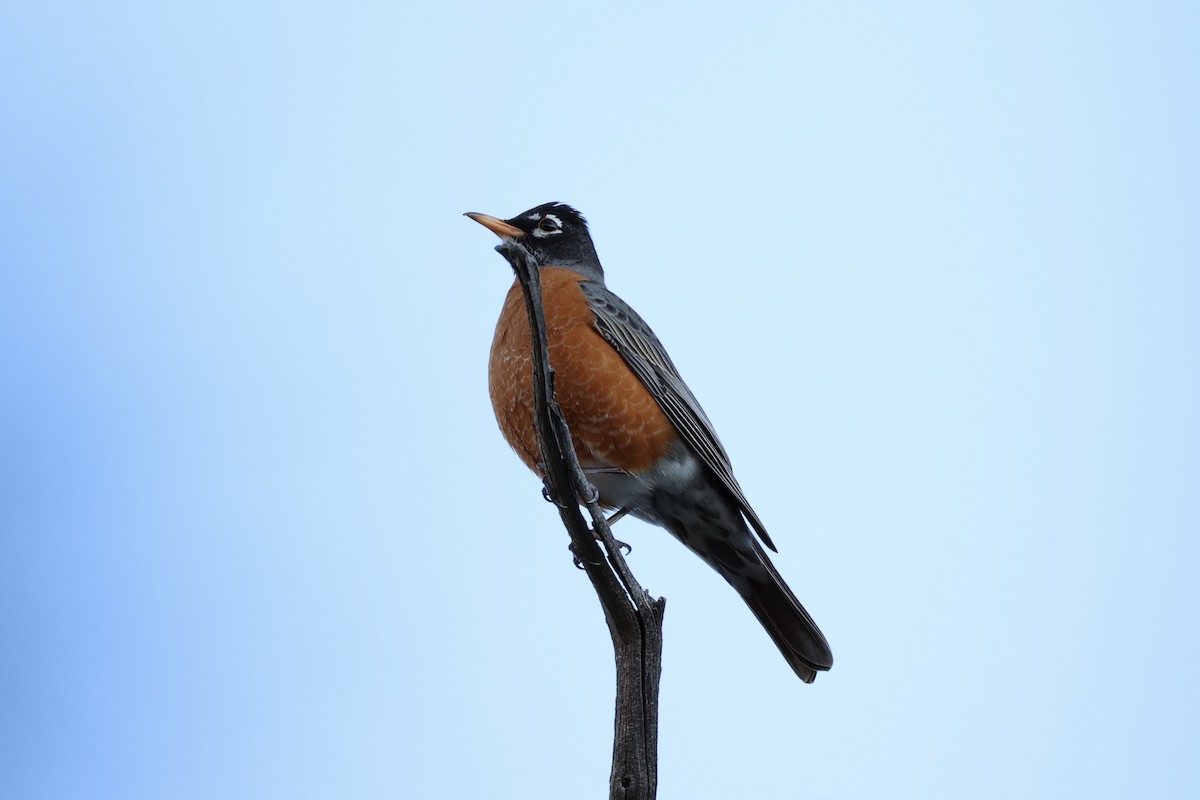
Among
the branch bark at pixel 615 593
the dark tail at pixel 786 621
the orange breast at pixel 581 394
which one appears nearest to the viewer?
the branch bark at pixel 615 593

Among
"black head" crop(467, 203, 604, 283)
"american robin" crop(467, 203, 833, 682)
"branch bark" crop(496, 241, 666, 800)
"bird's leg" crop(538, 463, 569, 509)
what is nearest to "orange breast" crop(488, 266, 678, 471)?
"american robin" crop(467, 203, 833, 682)

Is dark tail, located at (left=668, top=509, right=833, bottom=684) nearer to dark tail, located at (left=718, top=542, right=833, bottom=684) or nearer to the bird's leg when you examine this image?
dark tail, located at (left=718, top=542, right=833, bottom=684)

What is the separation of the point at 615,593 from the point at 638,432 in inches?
50.6

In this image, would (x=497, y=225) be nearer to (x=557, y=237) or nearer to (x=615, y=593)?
(x=557, y=237)

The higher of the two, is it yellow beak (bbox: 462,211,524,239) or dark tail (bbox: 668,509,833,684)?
yellow beak (bbox: 462,211,524,239)

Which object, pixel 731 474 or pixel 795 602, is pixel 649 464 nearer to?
pixel 731 474

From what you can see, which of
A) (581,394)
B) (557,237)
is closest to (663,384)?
(581,394)

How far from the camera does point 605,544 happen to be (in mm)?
3416

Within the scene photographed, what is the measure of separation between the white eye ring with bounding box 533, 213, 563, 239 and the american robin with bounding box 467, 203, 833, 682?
45 centimetres

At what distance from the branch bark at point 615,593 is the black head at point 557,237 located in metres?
2.05

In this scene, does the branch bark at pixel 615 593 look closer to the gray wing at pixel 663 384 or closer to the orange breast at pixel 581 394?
the orange breast at pixel 581 394

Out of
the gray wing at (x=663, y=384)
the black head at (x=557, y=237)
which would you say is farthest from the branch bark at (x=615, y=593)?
the black head at (x=557, y=237)

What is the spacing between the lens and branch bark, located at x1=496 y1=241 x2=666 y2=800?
10.6 feet

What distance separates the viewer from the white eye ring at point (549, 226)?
220 inches
